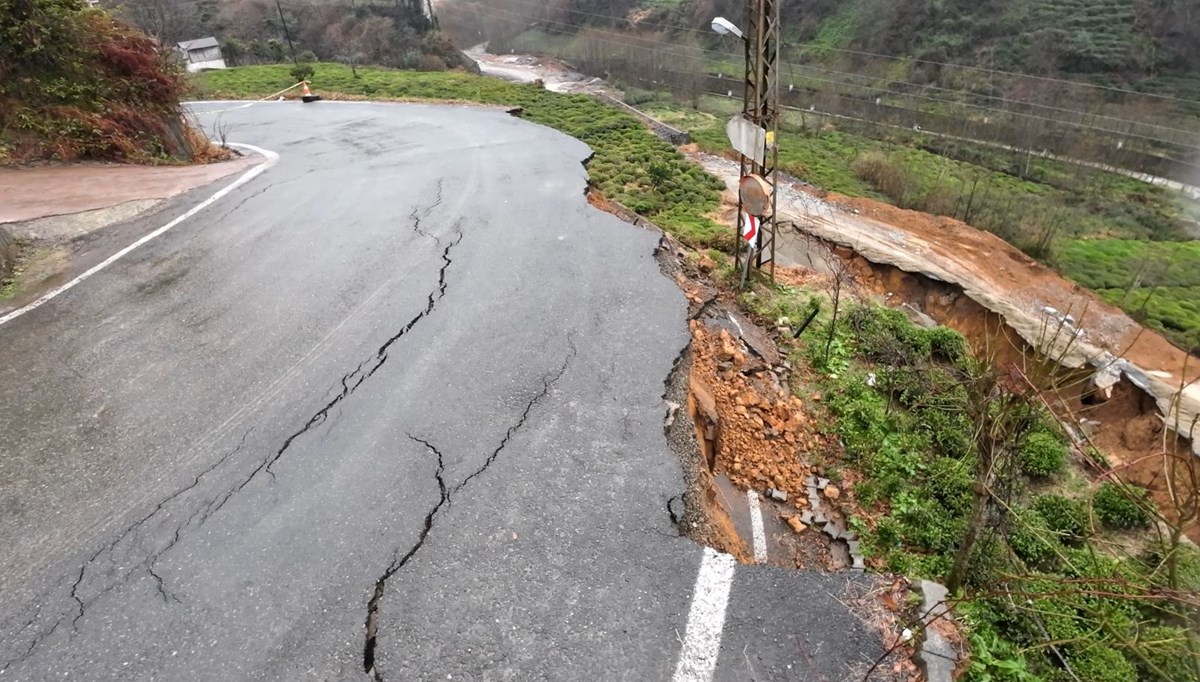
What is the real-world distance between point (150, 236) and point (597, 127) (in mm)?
12148

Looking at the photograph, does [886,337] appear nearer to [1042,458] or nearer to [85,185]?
[1042,458]

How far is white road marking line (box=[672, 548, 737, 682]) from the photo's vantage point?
11.7 ft

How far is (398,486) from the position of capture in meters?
Answer: 4.76

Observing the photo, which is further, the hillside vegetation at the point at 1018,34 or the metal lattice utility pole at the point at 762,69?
the hillside vegetation at the point at 1018,34

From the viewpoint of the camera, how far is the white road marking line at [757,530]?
5.38 metres

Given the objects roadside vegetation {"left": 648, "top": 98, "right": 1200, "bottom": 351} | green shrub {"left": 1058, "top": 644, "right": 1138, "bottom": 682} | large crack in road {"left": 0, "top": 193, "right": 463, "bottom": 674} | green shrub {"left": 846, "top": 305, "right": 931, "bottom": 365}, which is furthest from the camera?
roadside vegetation {"left": 648, "top": 98, "right": 1200, "bottom": 351}

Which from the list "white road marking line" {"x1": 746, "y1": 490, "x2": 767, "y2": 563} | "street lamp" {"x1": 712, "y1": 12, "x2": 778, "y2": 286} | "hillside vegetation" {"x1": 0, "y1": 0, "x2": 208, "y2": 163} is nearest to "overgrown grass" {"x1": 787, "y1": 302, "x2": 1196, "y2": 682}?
"white road marking line" {"x1": 746, "y1": 490, "x2": 767, "y2": 563}

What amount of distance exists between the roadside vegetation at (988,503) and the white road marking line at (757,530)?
3.43 ft

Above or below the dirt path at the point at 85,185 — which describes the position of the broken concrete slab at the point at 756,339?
below

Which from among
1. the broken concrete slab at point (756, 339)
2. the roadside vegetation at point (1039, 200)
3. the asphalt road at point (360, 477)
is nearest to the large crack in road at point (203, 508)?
the asphalt road at point (360, 477)

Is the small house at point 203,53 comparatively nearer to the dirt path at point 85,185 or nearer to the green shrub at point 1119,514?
the dirt path at point 85,185

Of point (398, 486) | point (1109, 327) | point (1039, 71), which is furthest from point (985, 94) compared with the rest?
point (398, 486)

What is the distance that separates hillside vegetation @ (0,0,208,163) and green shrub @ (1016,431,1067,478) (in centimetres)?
1579

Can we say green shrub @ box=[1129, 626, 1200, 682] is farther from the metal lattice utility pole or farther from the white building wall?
the white building wall
